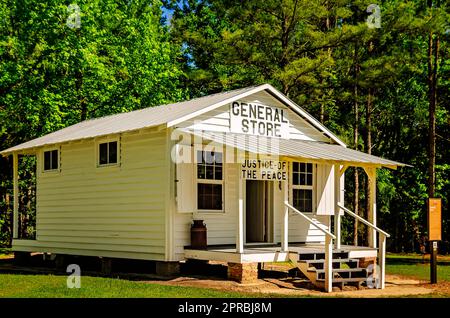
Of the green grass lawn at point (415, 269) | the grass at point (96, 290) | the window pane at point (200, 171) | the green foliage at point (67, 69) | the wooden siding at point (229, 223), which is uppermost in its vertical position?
the green foliage at point (67, 69)

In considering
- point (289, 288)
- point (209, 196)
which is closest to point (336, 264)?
point (289, 288)

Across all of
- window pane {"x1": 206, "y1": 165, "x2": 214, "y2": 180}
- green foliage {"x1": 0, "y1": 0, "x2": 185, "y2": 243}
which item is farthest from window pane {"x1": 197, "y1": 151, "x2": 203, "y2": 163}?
green foliage {"x1": 0, "y1": 0, "x2": 185, "y2": 243}

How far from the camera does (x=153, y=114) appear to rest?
19453 mm

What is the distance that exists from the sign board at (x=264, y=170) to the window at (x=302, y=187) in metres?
1.48

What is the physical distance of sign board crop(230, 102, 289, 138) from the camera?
18.4 m

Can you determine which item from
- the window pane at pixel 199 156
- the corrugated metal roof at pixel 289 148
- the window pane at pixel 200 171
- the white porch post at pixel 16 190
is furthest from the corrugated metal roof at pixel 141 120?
the window pane at pixel 200 171

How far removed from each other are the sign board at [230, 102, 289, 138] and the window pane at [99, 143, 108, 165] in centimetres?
358

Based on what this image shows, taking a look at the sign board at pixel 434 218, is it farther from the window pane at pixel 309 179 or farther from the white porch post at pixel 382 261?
the window pane at pixel 309 179

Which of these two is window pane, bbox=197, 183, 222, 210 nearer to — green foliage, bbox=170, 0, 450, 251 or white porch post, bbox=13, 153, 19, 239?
white porch post, bbox=13, 153, 19, 239

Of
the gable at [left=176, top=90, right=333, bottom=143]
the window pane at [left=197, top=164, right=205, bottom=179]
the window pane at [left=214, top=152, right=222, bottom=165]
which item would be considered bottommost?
the window pane at [left=197, top=164, right=205, bottom=179]

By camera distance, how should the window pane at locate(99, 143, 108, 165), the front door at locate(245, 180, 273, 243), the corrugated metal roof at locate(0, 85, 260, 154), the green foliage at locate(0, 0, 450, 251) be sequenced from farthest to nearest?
the green foliage at locate(0, 0, 450, 251)
the window pane at locate(99, 143, 108, 165)
the front door at locate(245, 180, 273, 243)
the corrugated metal roof at locate(0, 85, 260, 154)

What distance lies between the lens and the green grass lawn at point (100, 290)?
1307 centimetres

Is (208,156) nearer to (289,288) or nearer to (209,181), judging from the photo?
(209,181)
